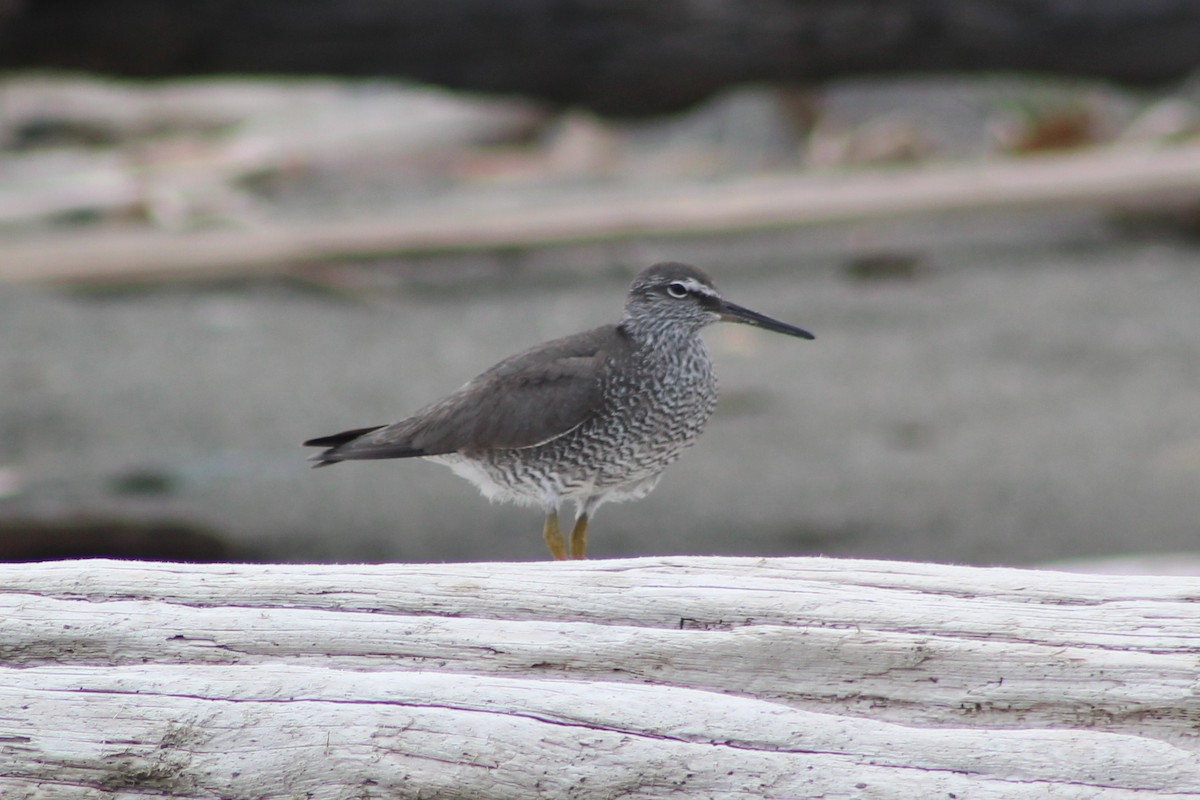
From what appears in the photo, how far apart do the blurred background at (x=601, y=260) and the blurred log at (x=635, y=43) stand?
0.02m

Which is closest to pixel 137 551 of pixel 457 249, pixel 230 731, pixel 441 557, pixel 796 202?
pixel 441 557

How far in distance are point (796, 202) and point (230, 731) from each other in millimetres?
7053

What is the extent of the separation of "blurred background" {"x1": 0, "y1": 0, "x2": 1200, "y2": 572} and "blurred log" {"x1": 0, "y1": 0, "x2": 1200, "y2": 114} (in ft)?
0.07

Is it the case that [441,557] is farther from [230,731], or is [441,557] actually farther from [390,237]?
[230,731]

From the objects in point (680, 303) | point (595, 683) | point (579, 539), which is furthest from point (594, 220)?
point (595, 683)

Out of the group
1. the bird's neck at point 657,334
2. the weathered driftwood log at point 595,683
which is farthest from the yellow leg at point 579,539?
the weathered driftwood log at point 595,683

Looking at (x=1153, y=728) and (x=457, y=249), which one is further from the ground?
(x=457, y=249)

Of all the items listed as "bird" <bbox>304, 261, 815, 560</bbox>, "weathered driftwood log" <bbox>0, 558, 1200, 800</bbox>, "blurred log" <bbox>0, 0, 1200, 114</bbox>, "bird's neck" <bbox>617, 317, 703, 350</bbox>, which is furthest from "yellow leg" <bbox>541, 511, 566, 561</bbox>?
"blurred log" <bbox>0, 0, 1200, 114</bbox>

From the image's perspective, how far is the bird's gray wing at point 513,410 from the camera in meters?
4.57

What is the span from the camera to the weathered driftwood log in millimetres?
2930

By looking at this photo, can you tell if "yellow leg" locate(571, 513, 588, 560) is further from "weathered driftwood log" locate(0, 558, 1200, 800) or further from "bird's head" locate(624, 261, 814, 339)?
"weathered driftwood log" locate(0, 558, 1200, 800)

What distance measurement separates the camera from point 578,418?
15.0 feet

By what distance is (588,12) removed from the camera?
24.1 ft

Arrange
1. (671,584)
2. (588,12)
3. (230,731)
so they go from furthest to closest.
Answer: (588,12), (671,584), (230,731)
